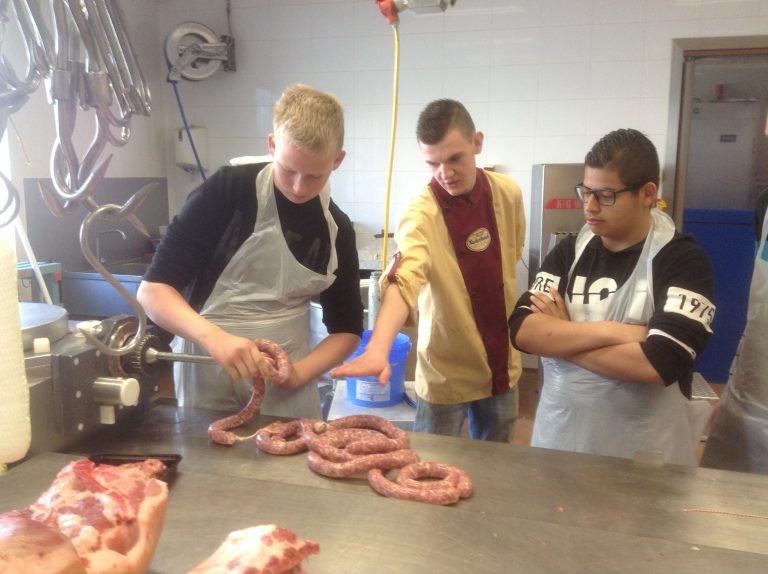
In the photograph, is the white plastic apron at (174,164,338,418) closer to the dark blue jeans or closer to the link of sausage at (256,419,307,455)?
the link of sausage at (256,419,307,455)

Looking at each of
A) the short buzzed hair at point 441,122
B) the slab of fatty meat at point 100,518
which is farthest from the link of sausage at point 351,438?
the short buzzed hair at point 441,122

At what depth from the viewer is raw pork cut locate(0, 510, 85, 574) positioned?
656 mm

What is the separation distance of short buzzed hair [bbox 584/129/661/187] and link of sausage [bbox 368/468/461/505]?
0.88 m

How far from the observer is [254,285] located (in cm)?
164

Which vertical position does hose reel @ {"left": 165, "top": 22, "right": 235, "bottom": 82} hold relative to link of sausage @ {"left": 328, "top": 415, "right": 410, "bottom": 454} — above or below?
above

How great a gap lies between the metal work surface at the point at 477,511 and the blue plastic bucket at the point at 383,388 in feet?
4.66

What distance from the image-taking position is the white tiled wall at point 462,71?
12.9 ft

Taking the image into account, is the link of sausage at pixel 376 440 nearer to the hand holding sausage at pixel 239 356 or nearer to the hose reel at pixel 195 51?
the hand holding sausage at pixel 239 356

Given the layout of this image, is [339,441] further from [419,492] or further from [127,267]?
[127,267]

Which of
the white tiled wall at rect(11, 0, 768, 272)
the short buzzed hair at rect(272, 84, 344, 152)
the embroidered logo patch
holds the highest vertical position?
the white tiled wall at rect(11, 0, 768, 272)

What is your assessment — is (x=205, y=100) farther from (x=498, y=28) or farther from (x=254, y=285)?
(x=254, y=285)

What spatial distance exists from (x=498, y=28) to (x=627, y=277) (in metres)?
3.04

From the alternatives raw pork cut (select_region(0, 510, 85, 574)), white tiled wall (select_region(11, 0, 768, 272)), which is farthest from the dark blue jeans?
white tiled wall (select_region(11, 0, 768, 272))

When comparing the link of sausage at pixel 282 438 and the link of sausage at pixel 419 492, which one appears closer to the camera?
the link of sausage at pixel 419 492
